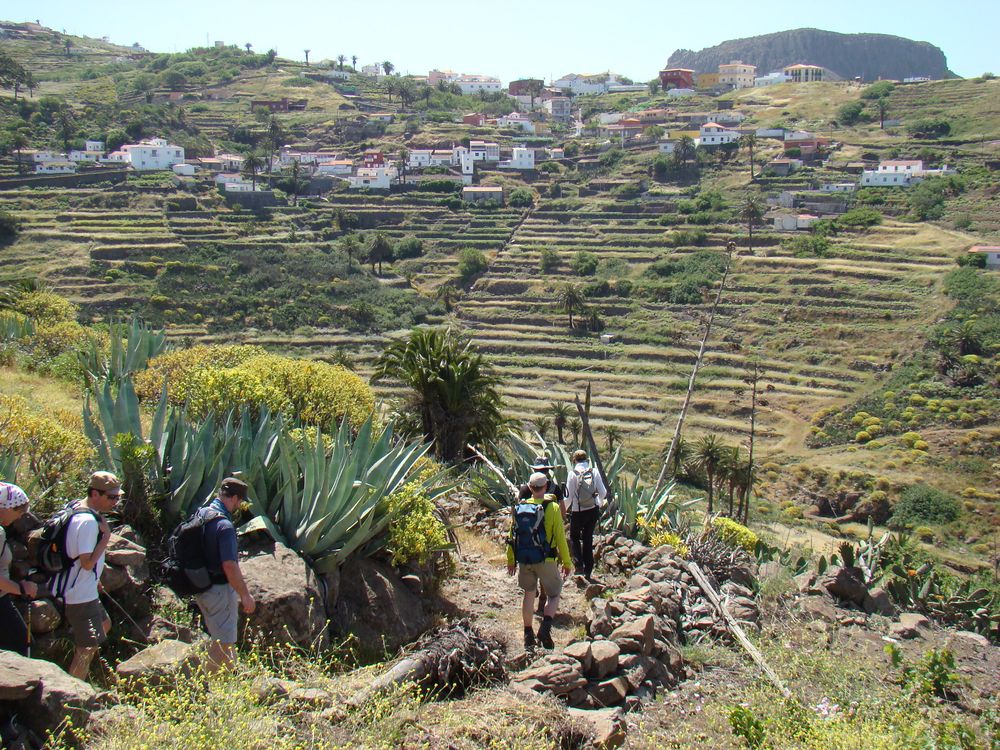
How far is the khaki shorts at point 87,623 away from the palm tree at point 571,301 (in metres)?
38.7

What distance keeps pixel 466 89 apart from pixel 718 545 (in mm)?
106002

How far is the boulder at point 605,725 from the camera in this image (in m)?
3.86

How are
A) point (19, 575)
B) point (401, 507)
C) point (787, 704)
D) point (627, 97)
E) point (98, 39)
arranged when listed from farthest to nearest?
point (98, 39)
point (627, 97)
point (401, 507)
point (787, 704)
point (19, 575)

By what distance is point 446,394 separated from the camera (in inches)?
437

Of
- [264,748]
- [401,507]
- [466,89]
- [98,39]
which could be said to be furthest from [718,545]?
[98,39]

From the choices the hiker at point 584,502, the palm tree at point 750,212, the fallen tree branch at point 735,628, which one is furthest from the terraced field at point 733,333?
the hiker at point 584,502

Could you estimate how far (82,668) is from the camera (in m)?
3.60

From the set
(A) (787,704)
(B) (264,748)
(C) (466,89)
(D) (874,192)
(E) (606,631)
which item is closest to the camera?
(B) (264,748)

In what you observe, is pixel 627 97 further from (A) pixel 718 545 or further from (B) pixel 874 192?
(A) pixel 718 545

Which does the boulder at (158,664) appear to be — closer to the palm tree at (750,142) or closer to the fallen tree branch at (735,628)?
the fallen tree branch at (735,628)

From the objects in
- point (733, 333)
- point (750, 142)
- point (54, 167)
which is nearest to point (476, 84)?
point (750, 142)

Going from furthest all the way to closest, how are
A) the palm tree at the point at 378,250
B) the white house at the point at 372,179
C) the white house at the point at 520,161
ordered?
1. the white house at the point at 520,161
2. the white house at the point at 372,179
3. the palm tree at the point at 378,250

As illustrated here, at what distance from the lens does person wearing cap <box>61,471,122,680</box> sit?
365 centimetres

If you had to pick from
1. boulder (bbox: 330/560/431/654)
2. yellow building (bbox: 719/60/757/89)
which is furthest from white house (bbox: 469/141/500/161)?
boulder (bbox: 330/560/431/654)
